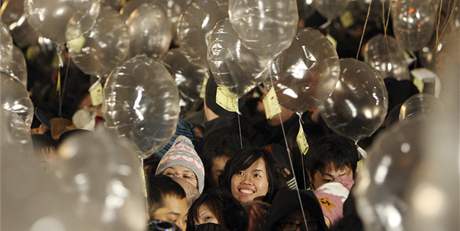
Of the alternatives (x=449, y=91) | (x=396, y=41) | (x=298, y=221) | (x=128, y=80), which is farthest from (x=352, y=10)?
(x=449, y=91)

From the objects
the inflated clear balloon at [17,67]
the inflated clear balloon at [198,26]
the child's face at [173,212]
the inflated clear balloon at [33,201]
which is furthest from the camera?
the inflated clear balloon at [198,26]

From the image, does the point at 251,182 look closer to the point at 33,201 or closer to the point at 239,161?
the point at 239,161

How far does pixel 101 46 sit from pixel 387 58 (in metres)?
1.30

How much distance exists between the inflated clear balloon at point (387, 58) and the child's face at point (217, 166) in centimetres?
118

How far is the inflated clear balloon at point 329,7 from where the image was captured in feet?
15.6

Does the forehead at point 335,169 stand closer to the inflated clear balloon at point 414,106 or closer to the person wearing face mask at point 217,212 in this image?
the inflated clear balloon at point 414,106

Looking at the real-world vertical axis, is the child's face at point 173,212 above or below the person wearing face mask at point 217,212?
above

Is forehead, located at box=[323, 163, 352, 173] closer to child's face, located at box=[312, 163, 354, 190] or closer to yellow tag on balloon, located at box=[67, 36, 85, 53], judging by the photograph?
child's face, located at box=[312, 163, 354, 190]

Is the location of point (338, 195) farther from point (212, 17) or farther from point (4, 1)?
point (4, 1)

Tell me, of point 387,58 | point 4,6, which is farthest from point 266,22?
point 4,6

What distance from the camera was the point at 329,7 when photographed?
479 centimetres

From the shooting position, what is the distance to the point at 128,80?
3670 millimetres

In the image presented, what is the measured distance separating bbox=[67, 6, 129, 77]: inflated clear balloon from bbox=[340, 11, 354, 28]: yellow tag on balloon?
4.26 ft

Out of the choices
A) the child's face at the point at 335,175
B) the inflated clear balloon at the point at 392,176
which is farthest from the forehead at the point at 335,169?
the inflated clear balloon at the point at 392,176
